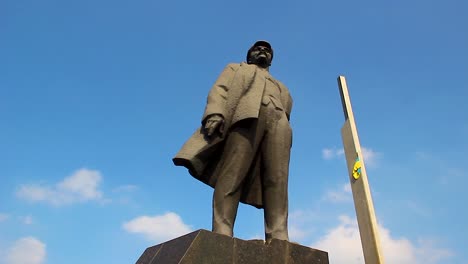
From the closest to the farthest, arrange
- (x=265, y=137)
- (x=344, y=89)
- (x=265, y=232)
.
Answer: (x=265, y=232) < (x=265, y=137) < (x=344, y=89)

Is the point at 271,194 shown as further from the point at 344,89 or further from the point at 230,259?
the point at 344,89

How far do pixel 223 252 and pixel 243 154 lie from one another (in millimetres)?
1253

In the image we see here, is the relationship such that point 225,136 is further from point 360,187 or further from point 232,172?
point 360,187

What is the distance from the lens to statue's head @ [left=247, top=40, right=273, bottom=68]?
596 centimetres

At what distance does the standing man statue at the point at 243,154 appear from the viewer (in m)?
4.77

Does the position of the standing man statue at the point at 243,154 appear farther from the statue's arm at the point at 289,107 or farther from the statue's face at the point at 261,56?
the statue's face at the point at 261,56

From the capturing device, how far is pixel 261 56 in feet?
19.5

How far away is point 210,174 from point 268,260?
1.28 m

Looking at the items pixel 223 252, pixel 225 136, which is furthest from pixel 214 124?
pixel 223 252

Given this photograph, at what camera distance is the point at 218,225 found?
451 centimetres

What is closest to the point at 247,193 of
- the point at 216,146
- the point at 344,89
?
the point at 216,146

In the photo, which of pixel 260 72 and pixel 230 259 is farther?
pixel 260 72

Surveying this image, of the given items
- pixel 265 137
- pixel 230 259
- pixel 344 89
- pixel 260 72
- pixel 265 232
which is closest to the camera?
pixel 230 259

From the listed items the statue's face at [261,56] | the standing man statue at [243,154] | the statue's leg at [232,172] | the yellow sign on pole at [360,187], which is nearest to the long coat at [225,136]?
the standing man statue at [243,154]
